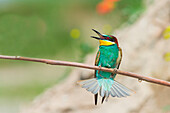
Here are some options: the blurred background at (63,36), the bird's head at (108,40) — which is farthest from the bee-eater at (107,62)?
the blurred background at (63,36)

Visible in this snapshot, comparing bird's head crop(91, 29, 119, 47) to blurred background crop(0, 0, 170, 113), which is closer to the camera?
bird's head crop(91, 29, 119, 47)

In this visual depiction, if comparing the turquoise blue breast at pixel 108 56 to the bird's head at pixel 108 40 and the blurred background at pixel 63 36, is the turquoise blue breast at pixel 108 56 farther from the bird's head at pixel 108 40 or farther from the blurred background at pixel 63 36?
the blurred background at pixel 63 36

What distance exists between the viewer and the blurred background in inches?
110

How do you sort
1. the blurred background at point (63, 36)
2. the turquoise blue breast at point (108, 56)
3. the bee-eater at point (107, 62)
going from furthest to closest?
the blurred background at point (63, 36), the turquoise blue breast at point (108, 56), the bee-eater at point (107, 62)

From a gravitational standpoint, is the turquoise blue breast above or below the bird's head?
below

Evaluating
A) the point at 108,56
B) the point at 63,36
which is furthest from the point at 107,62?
the point at 63,36

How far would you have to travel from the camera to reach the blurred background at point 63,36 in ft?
9.13

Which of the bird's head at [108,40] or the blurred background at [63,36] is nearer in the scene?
the bird's head at [108,40]

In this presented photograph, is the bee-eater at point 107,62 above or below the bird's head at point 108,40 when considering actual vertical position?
below

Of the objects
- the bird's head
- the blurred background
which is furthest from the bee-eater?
the blurred background

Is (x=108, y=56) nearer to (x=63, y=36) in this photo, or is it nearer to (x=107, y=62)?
(x=107, y=62)

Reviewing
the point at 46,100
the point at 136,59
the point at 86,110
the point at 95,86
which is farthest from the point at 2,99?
the point at 95,86

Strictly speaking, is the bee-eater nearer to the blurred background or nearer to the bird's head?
the bird's head

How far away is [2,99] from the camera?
12.6 ft
